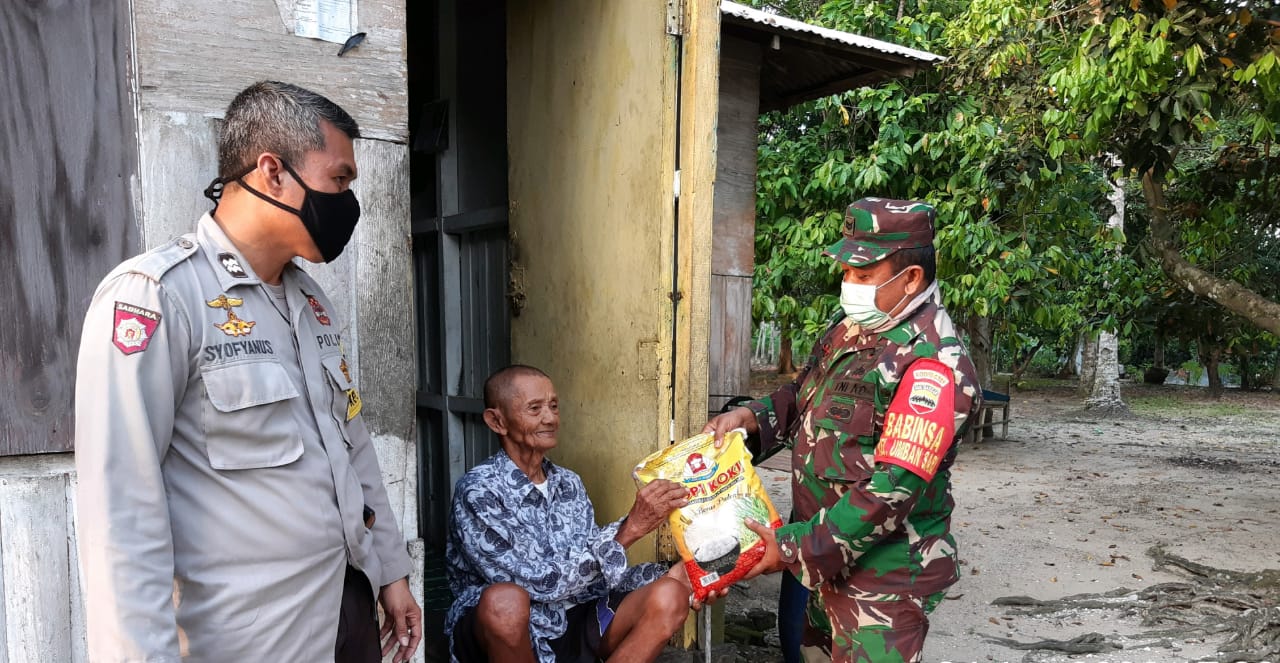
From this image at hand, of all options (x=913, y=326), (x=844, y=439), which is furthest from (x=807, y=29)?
(x=844, y=439)

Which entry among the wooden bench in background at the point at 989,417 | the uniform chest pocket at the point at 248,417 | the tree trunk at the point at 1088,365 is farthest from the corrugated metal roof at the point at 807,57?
the tree trunk at the point at 1088,365

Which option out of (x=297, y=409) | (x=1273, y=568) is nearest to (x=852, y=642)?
(x=297, y=409)

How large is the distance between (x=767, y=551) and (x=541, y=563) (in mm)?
769

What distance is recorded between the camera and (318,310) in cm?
179

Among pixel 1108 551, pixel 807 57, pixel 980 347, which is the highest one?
pixel 807 57

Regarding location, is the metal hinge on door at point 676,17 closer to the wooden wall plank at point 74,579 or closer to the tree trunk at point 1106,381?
the wooden wall plank at point 74,579

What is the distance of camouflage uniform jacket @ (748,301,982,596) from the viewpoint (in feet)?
7.14

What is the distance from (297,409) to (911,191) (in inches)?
279

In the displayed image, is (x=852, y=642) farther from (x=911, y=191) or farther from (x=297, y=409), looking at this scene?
(x=911, y=191)

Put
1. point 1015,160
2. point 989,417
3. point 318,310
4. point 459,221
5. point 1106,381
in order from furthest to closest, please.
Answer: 1. point 1106,381
2. point 989,417
3. point 1015,160
4. point 459,221
5. point 318,310

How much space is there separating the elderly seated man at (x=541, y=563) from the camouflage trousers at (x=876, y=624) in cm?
49

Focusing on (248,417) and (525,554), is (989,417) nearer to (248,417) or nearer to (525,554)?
(525,554)

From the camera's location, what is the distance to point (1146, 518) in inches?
265

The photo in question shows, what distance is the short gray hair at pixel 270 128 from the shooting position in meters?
1.54
